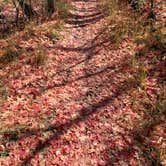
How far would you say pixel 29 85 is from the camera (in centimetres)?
800

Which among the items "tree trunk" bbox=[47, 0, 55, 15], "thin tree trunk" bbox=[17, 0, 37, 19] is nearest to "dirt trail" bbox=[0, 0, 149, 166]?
"thin tree trunk" bbox=[17, 0, 37, 19]

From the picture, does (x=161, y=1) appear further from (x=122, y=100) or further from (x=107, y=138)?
(x=107, y=138)

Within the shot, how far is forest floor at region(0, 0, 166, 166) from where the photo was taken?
616 centimetres

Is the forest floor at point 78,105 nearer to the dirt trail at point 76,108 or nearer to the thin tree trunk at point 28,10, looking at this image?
the dirt trail at point 76,108

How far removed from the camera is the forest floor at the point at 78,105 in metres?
6.16

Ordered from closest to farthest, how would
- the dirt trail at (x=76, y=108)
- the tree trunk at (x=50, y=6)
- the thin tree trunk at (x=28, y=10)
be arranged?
the dirt trail at (x=76, y=108)
the thin tree trunk at (x=28, y=10)
the tree trunk at (x=50, y=6)

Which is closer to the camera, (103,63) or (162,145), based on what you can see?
(162,145)

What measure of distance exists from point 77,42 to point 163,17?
3.45 m

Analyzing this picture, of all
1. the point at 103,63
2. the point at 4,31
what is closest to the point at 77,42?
the point at 103,63

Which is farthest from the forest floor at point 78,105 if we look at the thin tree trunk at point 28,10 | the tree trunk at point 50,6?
the tree trunk at point 50,6

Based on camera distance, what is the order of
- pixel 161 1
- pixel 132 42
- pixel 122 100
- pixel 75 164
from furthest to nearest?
pixel 161 1 < pixel 132 42 < pixel 122 100 < pixel 75 164

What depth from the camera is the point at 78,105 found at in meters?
7.37

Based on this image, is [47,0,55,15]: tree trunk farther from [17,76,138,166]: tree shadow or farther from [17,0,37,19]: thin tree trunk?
[17,76,138,166]: tree shadow

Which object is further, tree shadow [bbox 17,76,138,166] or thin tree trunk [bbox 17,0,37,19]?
thin tree trunk [bbox 17,0,37,19]
